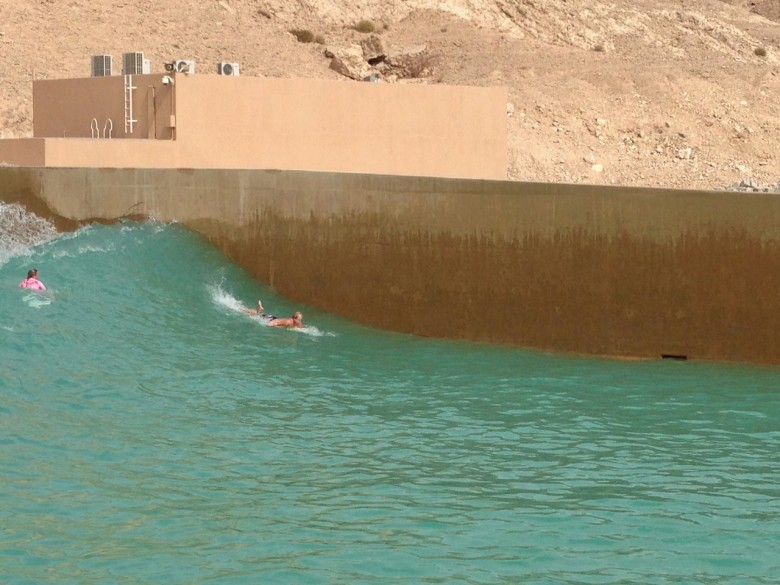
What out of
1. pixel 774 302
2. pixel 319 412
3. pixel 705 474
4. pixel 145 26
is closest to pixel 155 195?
pixel 319 412

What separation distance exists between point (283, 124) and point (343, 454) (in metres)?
14.3

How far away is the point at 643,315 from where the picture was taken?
60.2 feet

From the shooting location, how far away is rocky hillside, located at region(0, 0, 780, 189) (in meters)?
41.7

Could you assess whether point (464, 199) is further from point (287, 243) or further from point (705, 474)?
point (705, 474)

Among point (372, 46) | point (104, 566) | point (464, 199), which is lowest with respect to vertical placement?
point (104, 566)

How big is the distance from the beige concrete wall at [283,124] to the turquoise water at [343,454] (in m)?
5.07

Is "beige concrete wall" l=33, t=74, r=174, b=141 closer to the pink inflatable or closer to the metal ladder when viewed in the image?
the metal ladder

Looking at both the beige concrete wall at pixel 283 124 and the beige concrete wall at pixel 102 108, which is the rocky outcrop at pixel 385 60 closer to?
the beige concrete wall at pixel 283 124

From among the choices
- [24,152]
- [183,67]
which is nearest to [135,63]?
[183,67]

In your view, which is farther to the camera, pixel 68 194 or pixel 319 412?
pixel 68 194

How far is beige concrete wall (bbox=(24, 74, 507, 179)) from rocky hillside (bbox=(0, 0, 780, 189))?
10636 millimetres

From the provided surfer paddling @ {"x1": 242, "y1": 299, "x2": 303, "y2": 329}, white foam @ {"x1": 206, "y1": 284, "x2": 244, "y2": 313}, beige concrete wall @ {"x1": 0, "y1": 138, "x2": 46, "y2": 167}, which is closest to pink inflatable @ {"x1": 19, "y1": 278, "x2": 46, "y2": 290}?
white foam @ {"x1": 206, "y1": 284, "x2": 244, "y2": 313}

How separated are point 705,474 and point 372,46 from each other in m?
38.5

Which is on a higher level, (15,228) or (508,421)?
(15,228)
